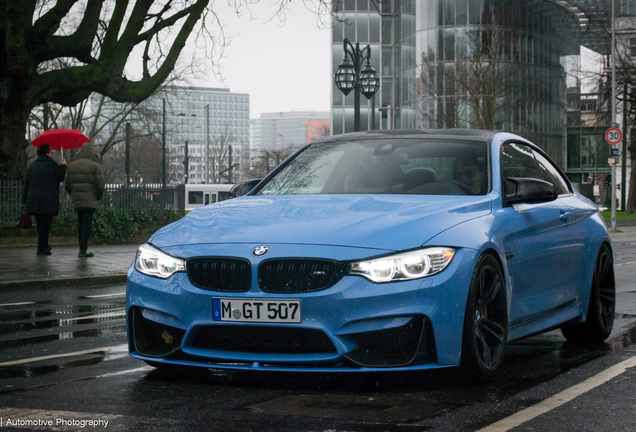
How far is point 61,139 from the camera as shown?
20922 mm

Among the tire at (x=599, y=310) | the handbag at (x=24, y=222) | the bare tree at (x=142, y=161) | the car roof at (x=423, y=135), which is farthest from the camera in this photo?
the bare tree at (x=142, y=161)

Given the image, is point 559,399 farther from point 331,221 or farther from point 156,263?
point 156,263

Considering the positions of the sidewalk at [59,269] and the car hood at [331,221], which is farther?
the sidewalk at [59,269]

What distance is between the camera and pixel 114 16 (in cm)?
2144

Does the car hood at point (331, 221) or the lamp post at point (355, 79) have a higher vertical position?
the lamp post at point (355, 79)

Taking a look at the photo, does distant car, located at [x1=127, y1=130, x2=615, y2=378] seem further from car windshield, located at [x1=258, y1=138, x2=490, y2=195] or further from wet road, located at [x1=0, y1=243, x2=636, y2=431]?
wet road, located at [x1=0, y1=243, x2=636, y2=431]

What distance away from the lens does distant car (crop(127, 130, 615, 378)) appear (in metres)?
4.77

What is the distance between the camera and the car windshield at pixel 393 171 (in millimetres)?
6102

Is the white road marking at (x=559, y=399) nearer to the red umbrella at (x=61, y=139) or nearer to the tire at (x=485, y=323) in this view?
the tire at (x=485, y=323)

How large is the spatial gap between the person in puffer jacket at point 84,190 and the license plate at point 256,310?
41.0 ft

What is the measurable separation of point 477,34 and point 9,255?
115 ft

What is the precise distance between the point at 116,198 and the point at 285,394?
1838 cm

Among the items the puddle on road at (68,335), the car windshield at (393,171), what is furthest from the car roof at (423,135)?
the puddle on road at (68,335)

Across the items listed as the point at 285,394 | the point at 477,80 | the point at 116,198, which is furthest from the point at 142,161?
the point at 285,394
